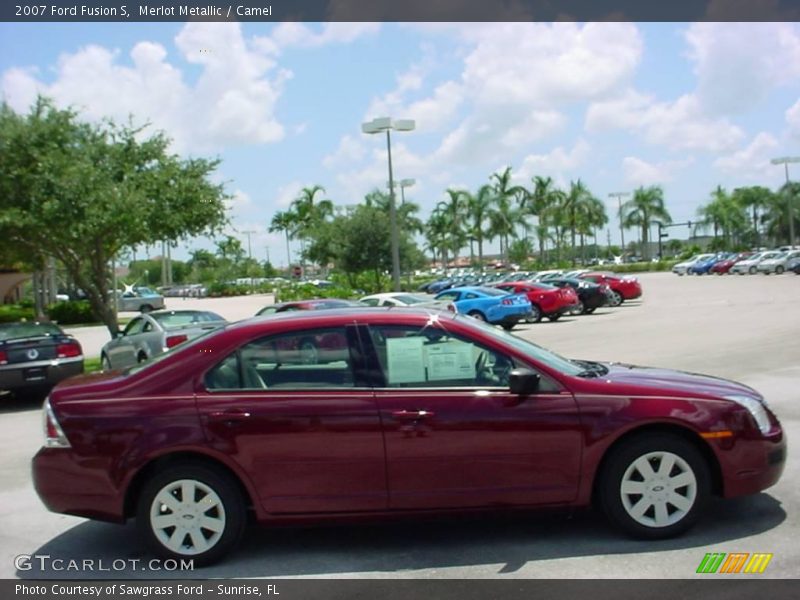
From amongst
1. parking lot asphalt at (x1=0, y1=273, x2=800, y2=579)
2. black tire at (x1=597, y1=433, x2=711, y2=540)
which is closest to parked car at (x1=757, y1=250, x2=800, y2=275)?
parking lot asphalt at (x1=0, y1=273, x2=800, y2=579)

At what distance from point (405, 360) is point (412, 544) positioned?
1.22 metres

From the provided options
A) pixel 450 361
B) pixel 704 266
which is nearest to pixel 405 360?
pixel 450 361

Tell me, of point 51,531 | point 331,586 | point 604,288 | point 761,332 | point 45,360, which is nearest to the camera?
point 331,586

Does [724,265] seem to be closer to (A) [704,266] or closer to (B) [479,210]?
(A) [704,266]

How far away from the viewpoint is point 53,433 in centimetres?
560

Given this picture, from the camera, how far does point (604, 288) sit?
3234cm

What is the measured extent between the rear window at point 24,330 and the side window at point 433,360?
9998 mm

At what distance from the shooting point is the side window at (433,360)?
5.61 metres

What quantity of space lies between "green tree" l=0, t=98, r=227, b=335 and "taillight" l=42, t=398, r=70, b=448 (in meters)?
13.3

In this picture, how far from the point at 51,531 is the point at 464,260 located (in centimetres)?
14932

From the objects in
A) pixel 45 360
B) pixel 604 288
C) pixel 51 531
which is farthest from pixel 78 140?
pixel 604 288

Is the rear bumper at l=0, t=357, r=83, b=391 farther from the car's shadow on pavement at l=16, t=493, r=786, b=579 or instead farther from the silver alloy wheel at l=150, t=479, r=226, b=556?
the silver alloy wheel at l=150, t=479, r=226, b=556

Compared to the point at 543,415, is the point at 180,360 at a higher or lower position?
higher

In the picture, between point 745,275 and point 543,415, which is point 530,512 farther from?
point 745,275
